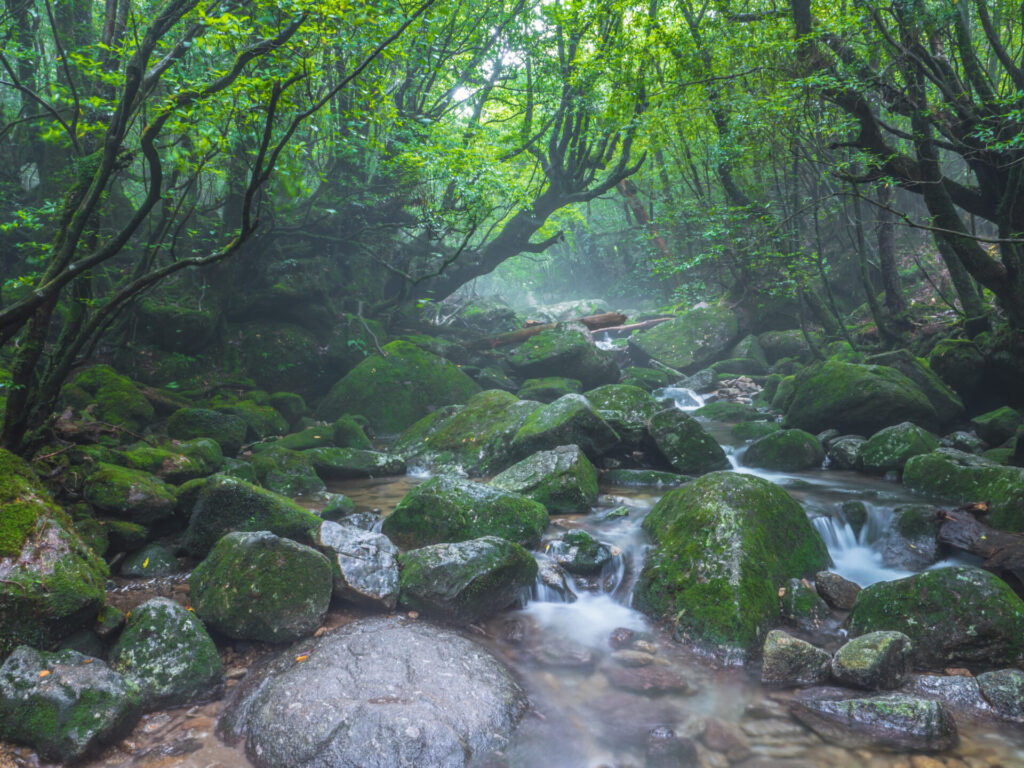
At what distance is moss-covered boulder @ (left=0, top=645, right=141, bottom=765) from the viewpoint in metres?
2.83

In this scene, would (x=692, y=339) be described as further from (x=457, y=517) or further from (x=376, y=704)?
(x=376, y=704)

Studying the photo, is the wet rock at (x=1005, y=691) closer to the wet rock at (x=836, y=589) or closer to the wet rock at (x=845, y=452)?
the wet rock at (x=836, y=589)

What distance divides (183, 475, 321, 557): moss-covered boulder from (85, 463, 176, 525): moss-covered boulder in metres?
0.35

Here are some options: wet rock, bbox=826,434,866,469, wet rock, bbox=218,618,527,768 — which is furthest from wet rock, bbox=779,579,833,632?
wet rock, bbox=826,434,866,469

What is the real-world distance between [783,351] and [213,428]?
1502 cm

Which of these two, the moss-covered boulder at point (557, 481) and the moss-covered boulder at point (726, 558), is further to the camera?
the moss-covered boulder at point (557, 481)

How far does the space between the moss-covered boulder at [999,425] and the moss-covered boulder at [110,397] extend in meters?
12.4

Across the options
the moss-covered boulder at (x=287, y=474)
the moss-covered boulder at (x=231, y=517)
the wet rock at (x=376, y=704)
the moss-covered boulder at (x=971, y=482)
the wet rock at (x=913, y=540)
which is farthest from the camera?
the moss-covered boulder at (x=287, y=474)

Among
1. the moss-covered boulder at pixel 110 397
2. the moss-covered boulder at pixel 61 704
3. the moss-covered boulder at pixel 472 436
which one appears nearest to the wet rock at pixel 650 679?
the moss-covered boulder at pixel 61 704

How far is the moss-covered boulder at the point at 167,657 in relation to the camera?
3.42 meters

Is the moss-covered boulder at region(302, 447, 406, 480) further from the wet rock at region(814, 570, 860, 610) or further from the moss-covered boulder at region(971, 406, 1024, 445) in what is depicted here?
the moss-covered boulder at region(971, 406, 1024, 445)

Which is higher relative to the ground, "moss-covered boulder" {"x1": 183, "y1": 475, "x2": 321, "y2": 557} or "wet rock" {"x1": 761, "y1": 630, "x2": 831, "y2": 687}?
"moss-covered boulder" {"x1": 183, "y1": 475, "x2": 321, "y2": 557}

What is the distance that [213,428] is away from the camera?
8.48 metres

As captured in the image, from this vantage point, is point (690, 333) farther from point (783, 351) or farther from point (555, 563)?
point (555, 563)
